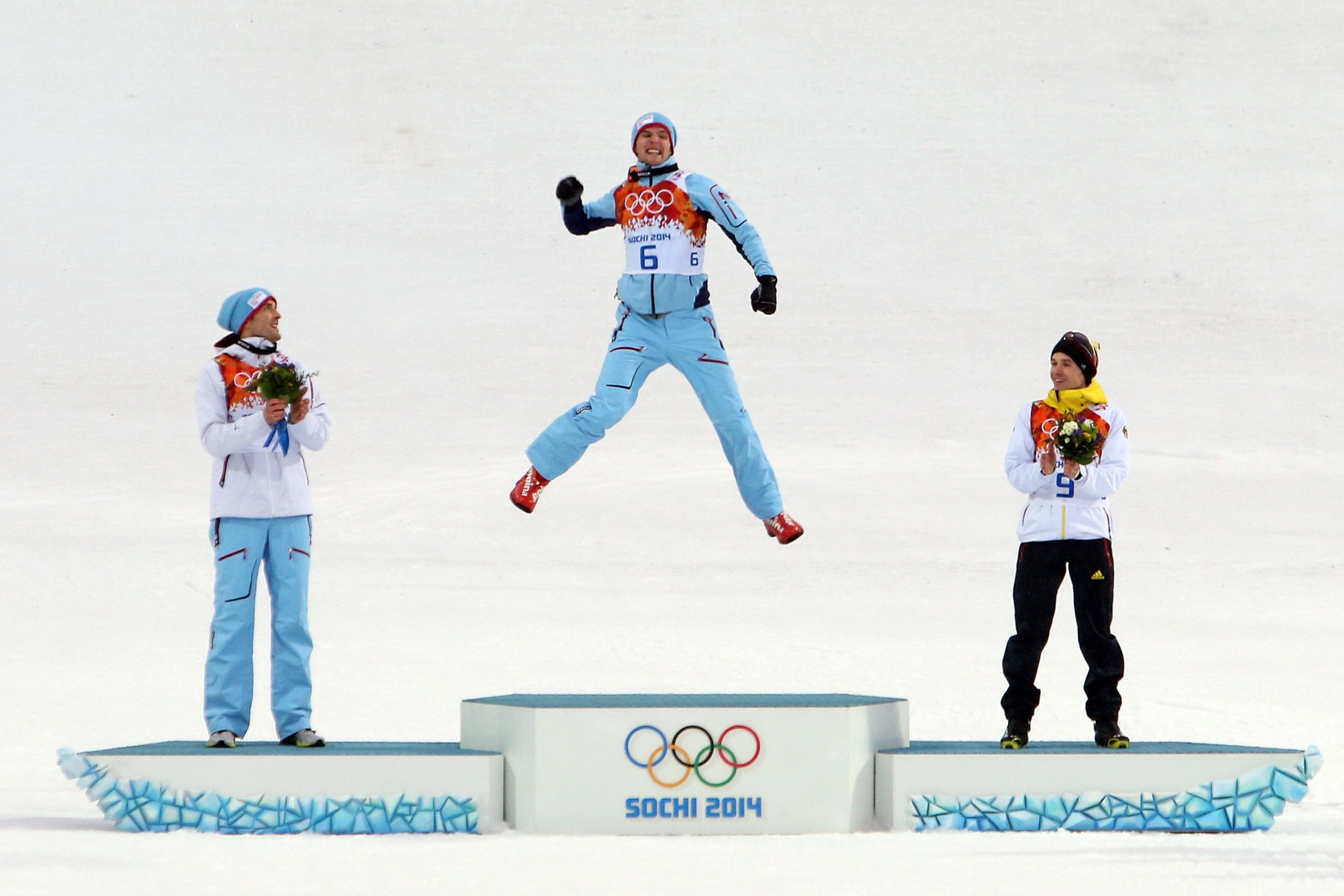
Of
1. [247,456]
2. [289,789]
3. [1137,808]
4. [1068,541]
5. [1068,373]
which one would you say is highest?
[1068,373]

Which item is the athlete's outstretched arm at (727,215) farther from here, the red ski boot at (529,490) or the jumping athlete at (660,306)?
the red ski boot at (529,490)

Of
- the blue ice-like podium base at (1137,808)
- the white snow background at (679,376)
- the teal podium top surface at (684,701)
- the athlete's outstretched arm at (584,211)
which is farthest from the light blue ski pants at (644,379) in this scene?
the white snow background at (679,376)

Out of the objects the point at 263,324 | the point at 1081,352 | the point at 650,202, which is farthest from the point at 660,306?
the point at 1081,352

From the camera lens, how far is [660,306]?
7.29 m

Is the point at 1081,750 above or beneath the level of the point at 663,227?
beneath

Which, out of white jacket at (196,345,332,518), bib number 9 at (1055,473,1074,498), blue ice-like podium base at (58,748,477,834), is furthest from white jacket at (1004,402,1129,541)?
white jacket at (196,345,332,518)

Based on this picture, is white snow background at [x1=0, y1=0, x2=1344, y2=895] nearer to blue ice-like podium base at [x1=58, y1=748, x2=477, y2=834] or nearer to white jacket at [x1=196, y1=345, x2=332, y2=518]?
blue ice-like podium base at [x1=58, y1=748, x2=477, y2=834]

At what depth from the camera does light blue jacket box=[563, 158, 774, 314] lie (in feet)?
23.8

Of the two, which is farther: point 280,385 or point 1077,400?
point 1077,400

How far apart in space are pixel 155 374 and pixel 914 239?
584 inches

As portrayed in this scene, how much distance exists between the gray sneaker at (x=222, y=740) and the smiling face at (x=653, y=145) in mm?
2967

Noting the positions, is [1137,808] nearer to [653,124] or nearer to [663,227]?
[663,227]

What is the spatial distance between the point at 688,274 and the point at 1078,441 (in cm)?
185

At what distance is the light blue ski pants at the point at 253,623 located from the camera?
658 cm
